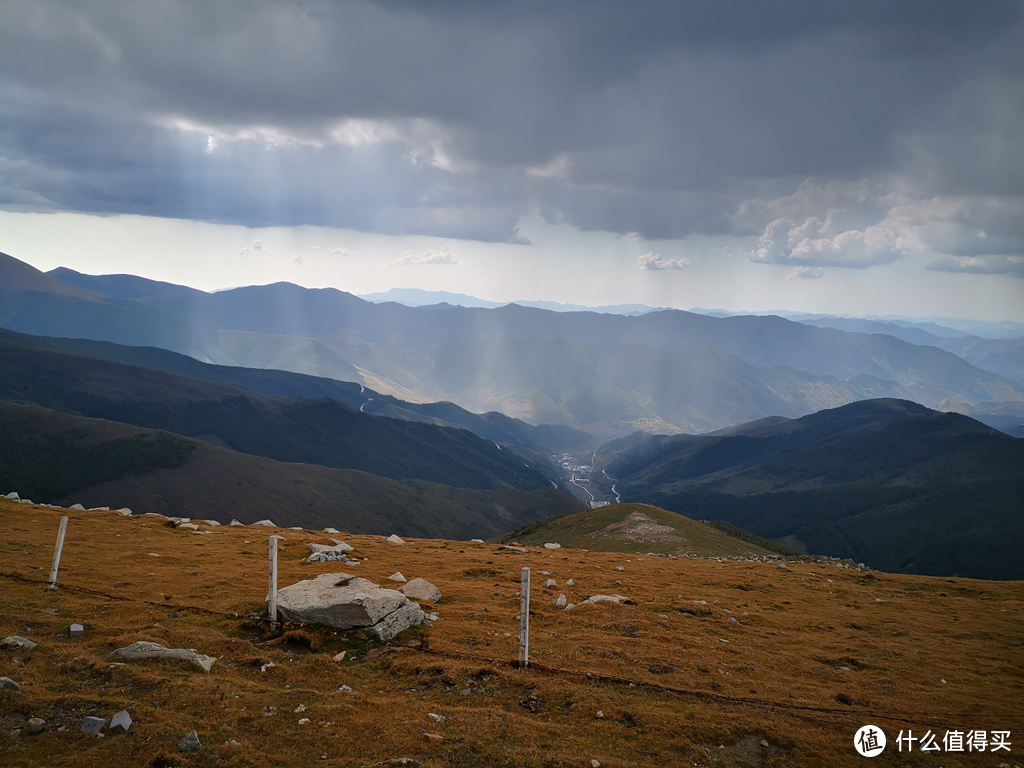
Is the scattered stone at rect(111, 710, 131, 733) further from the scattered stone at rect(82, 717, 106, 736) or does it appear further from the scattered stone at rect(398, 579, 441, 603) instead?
the scattered stone at rect(398, 579, 441, 603)

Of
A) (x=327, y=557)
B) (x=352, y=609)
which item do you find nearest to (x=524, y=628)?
(x=352, y=609)

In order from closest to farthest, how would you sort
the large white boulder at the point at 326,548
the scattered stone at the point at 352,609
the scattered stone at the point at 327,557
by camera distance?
the scattered stone at the point at 352,609
the scattered stone at the point at 327,557
the large white boulder at the point at 326,548

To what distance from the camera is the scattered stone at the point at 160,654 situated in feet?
64.8

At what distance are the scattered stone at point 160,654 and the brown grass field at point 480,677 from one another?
478 mm

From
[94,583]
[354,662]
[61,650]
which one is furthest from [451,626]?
[94,583]

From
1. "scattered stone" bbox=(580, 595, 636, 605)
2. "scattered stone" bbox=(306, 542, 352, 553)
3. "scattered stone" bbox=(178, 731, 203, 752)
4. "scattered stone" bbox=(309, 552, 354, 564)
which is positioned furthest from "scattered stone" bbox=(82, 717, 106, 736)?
"scattered stone" bbox=(306, 542, 352, 553)

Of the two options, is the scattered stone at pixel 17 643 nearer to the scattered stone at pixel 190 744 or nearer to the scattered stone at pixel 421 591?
the scattered stone at pixel 190 744

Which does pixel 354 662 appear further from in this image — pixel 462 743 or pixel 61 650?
pixel 61 650

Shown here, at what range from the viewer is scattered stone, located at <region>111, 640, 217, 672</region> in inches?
778

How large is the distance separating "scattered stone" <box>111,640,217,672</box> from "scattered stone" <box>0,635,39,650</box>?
8.71ft

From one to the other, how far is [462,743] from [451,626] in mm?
Result: 9111

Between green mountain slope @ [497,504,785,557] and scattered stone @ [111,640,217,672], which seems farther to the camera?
green mountain slope @ [497,504,785,557]

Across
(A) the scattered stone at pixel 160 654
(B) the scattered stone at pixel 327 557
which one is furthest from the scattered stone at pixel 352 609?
(B) the scattered stone at pixel 327 557

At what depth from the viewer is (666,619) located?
98.3 ft
